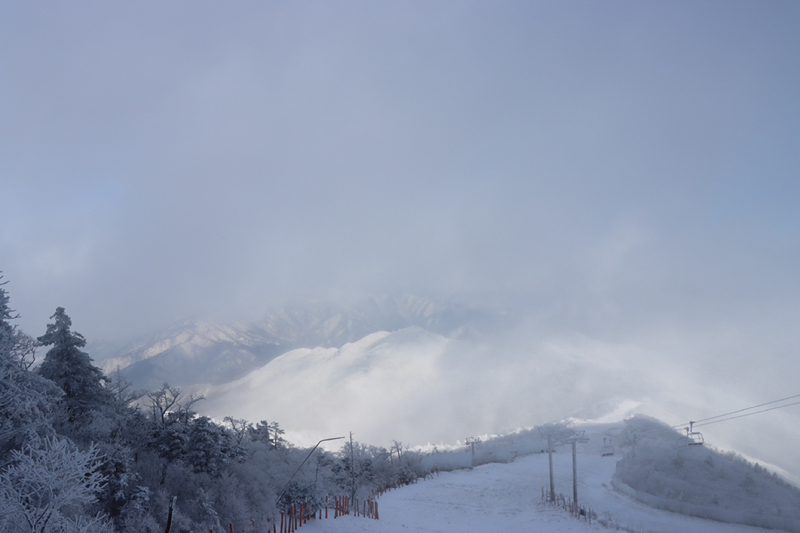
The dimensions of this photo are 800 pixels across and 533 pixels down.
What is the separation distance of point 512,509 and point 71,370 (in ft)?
125

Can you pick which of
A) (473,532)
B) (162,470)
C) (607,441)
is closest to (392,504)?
(473,532)

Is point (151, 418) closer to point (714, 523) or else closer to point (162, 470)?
point (162, 470)

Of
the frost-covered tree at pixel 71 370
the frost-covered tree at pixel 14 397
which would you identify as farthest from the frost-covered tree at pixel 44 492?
the frost-covered tree at pixel 71 370

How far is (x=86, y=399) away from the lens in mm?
24984

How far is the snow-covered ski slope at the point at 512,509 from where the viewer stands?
33.2 metres

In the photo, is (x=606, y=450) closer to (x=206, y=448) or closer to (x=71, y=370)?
(x=206, y=448)

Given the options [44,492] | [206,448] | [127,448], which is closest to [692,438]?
[206,448]

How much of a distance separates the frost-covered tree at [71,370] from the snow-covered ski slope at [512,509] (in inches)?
586

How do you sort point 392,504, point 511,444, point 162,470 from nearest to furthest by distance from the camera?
point 162,470, point 392,504, point 511,444

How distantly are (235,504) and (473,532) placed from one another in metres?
19.9

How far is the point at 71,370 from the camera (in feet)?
81.3

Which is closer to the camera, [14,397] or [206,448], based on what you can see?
[14,397]

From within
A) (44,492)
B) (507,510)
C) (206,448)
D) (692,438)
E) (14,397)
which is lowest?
(507,510)

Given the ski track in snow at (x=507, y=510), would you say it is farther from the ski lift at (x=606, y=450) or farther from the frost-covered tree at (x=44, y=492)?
the frost-covered tree at (x=44, y=492)
